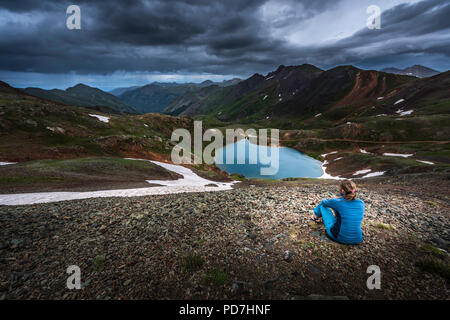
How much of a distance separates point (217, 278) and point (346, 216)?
496cm

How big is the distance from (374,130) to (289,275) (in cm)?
16287

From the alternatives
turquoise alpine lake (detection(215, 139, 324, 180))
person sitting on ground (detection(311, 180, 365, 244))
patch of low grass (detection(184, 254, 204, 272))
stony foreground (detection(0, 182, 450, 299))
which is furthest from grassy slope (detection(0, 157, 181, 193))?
turquoise alpine lake (detection(215, 139, 324, 180))

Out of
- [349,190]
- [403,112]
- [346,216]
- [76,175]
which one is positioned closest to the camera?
[349,190]

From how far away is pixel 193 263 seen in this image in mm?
6297

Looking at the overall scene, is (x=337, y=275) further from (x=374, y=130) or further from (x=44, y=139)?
(x=374, y=130)

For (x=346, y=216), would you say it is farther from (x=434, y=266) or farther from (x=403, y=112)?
(x=403, y=112)

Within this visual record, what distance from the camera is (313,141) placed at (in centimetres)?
15025

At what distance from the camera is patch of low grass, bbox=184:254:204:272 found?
6.20m

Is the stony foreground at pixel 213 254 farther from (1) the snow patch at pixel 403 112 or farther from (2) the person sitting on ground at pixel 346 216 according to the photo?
(1) the snow patch at pixel 403 112

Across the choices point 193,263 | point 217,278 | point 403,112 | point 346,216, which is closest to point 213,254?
point 193,263

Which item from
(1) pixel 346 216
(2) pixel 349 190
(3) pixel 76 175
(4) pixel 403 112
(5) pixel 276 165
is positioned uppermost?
(4) pixel 403 112

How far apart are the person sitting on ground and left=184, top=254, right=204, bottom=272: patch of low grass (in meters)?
5.11
